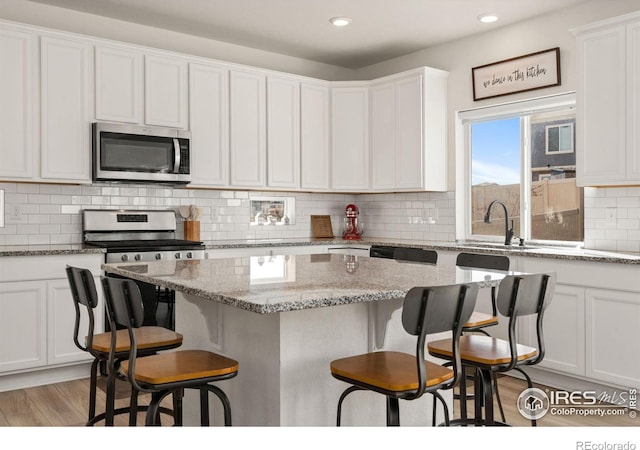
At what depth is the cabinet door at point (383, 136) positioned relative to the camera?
5.35 meters

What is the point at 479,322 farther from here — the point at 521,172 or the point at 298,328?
the point at 521,172

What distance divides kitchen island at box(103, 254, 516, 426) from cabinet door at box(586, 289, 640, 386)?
1.30 metres

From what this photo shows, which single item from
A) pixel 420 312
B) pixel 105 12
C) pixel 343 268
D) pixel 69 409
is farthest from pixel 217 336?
pixel 105 12

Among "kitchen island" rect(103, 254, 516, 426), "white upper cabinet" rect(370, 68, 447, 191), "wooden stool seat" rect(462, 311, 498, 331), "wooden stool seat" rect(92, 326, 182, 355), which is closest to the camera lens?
"kitchen island" rect(103, 254, 516, 426)

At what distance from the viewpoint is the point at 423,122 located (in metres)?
5.07

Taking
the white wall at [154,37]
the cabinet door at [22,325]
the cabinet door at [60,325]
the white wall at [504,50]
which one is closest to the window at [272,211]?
the white wall at [154,37]

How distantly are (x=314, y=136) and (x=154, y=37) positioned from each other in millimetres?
1663

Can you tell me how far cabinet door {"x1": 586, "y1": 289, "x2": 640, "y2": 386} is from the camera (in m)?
3.31

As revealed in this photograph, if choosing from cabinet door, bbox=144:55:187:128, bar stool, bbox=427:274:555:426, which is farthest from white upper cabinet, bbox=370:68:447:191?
bar stool, bbox=427:274:555:426

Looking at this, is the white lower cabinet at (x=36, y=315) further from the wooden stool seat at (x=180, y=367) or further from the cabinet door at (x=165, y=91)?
the wooden stool seat at (x=180, y=367)

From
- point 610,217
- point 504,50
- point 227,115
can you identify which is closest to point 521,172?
point 610,217

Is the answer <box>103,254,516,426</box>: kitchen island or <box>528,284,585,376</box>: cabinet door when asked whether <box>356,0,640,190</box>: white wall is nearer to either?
<box>528,284,585,376</box>: cabinet door

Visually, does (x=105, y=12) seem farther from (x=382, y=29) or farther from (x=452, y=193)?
(x=452, y=193)

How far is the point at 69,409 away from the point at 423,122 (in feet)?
11.6
